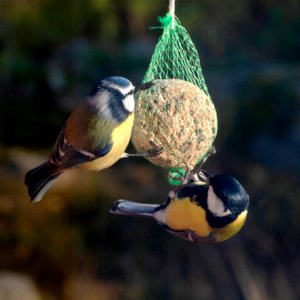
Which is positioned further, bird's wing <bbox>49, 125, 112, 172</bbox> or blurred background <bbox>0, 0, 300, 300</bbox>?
blurred background <bbox>0, 0, 300, 300</bbox>

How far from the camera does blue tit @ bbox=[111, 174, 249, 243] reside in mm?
2367

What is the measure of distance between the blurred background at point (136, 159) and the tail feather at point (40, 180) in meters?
2.79

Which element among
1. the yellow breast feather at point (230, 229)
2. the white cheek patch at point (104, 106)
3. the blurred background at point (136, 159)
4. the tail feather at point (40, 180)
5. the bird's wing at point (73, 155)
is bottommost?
the blurred background at point (136, 159)

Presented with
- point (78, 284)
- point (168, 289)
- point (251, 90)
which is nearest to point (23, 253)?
point (78, 284)

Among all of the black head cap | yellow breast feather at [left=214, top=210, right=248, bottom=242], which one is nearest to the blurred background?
yellow breast feather at [left=214, top=210, right=248, bottom=242]

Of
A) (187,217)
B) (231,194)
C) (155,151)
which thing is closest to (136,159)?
(155,151)

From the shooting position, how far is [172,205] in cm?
250

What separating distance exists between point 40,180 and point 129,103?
1.23 ft

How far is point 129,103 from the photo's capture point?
2387 millimetres

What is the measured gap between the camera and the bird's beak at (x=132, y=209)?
2484mm

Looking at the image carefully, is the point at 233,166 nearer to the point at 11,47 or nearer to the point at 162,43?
the point at 11,47

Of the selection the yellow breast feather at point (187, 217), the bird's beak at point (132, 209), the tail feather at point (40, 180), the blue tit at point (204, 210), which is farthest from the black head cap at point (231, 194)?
the tail feather at point (40, 180)

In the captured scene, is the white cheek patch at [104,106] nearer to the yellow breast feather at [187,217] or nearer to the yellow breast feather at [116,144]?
the yellow breast feather at [116,144]

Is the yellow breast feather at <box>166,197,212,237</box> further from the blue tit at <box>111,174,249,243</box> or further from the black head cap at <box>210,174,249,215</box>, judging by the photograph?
the black head cap at <box>210,174,249,215</box>
